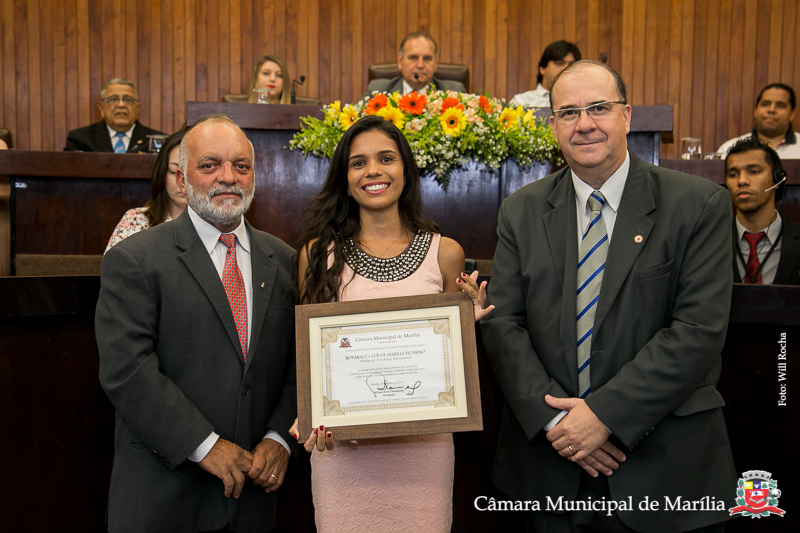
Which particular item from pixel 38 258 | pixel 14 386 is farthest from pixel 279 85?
pixel 14 386

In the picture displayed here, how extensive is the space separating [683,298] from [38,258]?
3.30 meters

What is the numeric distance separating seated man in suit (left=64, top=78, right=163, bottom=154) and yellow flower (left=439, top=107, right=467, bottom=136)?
277 cm

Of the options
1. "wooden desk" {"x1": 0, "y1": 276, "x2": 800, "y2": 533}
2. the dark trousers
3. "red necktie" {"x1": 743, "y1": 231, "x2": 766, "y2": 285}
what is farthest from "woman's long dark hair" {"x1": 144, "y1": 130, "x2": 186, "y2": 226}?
"red necktie" {"x1": 743, "y1": 231, "x2": 766, "y2": 285}

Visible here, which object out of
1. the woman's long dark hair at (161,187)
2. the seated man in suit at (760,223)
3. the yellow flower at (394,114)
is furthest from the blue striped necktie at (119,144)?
the seated man in suit at (760,223)

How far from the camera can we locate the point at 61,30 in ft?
20.7

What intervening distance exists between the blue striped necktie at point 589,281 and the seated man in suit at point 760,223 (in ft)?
4.15

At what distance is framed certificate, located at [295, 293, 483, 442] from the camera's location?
5.46 ft

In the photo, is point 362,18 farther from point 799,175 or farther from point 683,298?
point 683,298

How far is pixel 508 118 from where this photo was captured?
3.17 m

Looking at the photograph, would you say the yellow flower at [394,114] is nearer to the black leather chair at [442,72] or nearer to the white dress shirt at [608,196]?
the white dress shirt at [608,196]

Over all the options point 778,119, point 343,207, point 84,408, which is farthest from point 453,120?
point 778,119

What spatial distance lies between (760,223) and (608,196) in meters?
1.61
